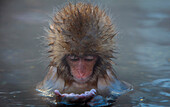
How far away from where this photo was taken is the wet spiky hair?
435cm

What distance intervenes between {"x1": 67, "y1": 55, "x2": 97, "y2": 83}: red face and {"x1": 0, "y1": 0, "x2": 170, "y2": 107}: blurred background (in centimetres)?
52

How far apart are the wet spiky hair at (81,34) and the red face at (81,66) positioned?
0.08 m

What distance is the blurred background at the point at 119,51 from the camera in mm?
4715

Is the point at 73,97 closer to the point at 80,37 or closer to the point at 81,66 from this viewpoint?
the point at 81,66

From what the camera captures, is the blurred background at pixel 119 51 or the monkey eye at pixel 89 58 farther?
the blurred background at pixel 119 51

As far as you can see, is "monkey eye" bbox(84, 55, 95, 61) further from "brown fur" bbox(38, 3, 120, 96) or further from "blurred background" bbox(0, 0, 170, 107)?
"blurred background" bbox(0, 0, 170, 107)

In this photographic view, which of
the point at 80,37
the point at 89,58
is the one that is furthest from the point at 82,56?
the point at 80,37

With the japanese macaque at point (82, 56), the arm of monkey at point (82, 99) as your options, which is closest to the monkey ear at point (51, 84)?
the japanese macaque at point (82, 56)

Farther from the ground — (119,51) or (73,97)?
(119,51)

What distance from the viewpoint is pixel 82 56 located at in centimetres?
439

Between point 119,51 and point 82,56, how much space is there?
3039 mm

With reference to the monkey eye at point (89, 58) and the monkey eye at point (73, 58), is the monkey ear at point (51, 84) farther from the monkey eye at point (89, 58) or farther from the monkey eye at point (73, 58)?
the monkey eye at point (89, 58)

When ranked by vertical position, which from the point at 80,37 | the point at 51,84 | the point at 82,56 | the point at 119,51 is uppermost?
the point at 119,51

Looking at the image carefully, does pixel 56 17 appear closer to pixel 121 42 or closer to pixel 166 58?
pixel 166 58
